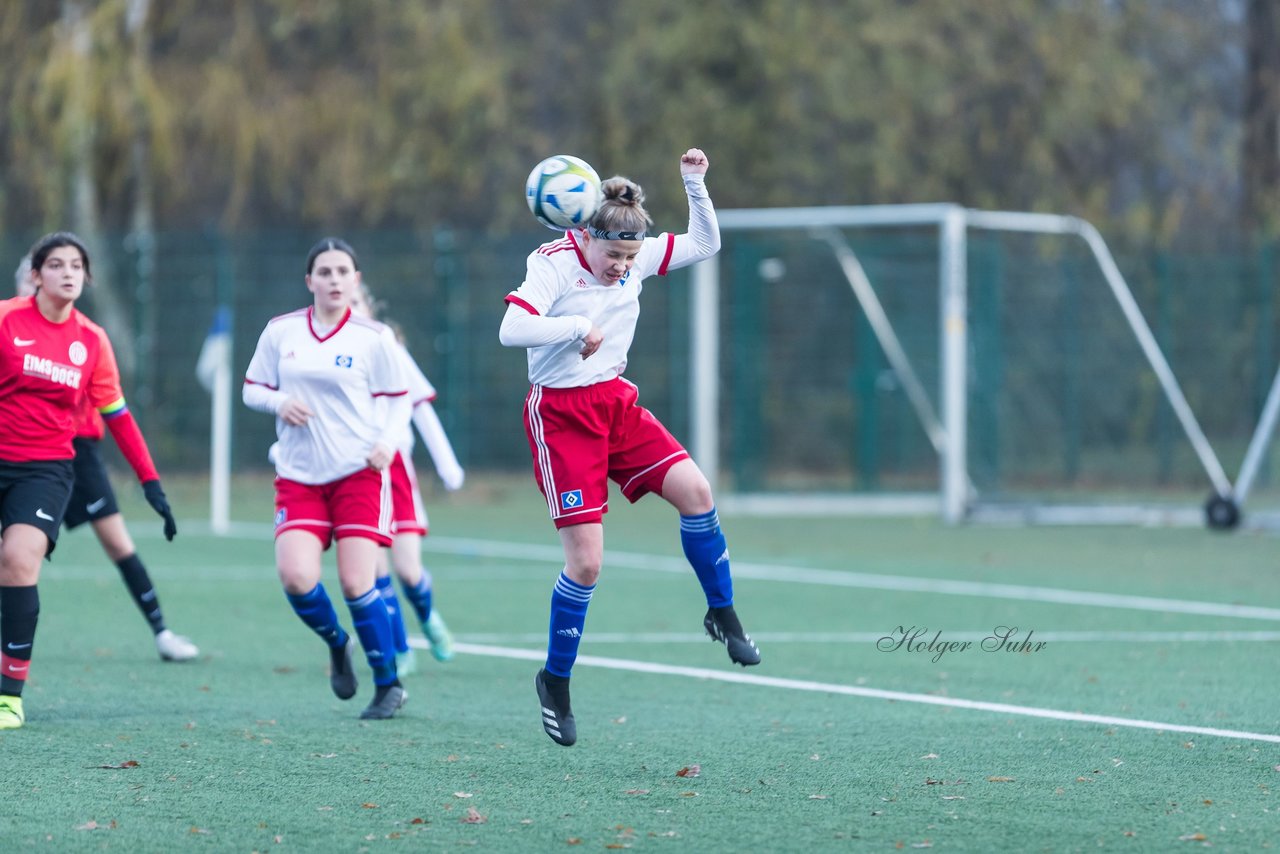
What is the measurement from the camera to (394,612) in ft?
30.8

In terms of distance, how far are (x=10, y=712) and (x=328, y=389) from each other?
1.84 m

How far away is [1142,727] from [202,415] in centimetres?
1827

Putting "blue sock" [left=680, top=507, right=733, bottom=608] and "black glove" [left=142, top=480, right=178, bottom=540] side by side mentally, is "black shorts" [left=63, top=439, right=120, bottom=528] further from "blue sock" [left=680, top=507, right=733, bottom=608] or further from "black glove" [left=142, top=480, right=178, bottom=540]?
"blue sock" [left=680, top=507, right=733, bottom=608]

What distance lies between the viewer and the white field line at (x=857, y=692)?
7.66 metres

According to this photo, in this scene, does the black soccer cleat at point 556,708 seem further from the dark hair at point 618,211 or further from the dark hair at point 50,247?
the dark hair at point 50,247

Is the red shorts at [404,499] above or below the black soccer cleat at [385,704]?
above

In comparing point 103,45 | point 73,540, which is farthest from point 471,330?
point 73,540

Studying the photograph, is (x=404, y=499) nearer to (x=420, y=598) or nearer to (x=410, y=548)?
(x=410, y=548)

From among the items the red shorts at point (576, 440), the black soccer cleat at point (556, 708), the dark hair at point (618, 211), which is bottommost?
the black soccer cleat at point (556, 708)

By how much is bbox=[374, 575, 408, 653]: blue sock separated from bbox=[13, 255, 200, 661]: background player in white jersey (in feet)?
3.76

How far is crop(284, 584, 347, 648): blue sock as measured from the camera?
320 inches

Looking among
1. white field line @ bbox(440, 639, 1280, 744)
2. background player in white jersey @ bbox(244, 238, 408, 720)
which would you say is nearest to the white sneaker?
white field line @ bbox(440, 639, 1280, 744)

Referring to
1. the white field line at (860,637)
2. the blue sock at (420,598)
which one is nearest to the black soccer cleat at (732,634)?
the blue sock at (420,598)

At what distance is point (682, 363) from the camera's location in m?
23.9
